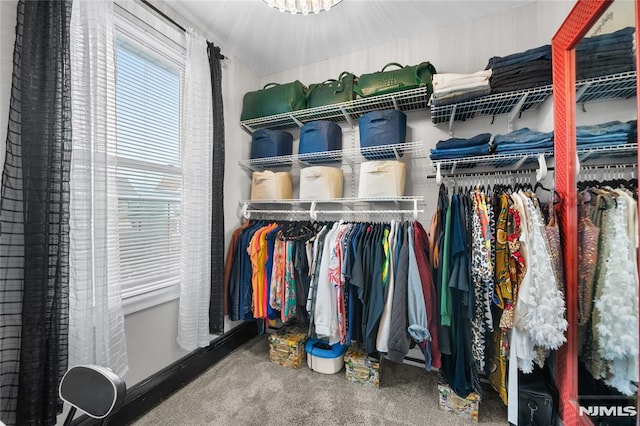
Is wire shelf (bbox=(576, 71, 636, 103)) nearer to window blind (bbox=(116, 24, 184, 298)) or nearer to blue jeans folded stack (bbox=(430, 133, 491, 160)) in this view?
blue jeans folded stack (bbox=(430, 133, 491, 160))

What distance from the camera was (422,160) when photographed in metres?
2.04

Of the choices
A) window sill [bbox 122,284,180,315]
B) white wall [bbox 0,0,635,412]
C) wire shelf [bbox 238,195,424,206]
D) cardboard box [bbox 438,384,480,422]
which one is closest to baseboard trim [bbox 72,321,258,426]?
white wall [bbox 0,0,635,412]

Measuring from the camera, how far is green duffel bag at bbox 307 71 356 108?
2.02m

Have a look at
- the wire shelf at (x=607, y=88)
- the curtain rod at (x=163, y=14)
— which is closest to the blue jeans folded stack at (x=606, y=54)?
the wire shelf at (x=607, y=88)

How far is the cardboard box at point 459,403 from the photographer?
1486 mm

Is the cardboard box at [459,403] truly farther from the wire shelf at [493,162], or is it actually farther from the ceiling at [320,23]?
the ceiling at [320,23]

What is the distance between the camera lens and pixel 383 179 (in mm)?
1844

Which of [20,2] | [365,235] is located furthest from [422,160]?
[20,2]

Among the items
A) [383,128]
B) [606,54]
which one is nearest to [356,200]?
[383,128]

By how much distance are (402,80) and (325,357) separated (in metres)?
2.12

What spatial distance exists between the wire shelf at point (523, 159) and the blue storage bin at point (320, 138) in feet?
2.73

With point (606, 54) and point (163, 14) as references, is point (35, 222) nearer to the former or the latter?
point (163, 14)

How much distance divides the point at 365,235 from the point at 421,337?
2.32 feet

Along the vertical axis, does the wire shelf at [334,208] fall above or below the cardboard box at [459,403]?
above
